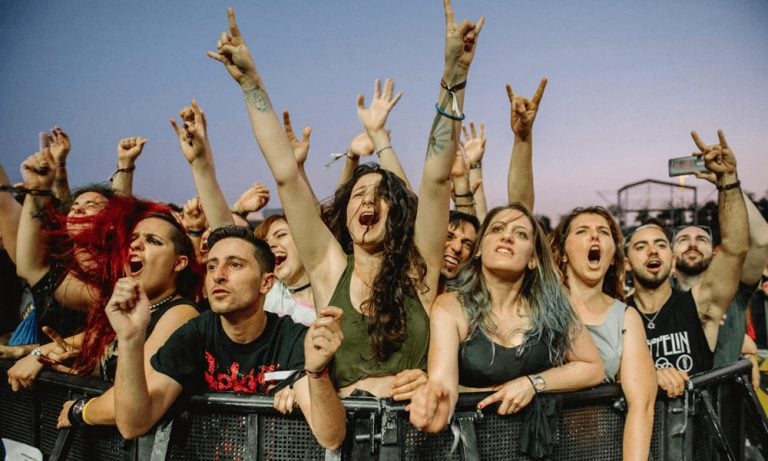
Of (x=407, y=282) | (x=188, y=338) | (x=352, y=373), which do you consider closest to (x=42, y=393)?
(x=188, y=338)

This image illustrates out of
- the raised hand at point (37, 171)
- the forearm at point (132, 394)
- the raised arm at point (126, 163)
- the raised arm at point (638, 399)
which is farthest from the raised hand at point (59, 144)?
the raised arm at point (638, 399)

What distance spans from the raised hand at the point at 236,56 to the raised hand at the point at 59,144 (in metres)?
2.08

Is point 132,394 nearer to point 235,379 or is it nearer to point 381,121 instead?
point 235,379

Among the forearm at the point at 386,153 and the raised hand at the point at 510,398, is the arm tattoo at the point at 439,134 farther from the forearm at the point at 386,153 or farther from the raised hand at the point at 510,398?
the raised hand at the point at 510,398

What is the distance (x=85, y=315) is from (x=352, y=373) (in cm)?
187

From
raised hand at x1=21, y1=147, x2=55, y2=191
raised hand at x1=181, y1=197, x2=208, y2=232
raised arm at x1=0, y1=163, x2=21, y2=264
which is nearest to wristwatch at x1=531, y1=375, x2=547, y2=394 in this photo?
raised hand at x1=21, y1=147, x2=55, y2=191

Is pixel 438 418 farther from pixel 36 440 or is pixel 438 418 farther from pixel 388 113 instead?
pixel 388 113

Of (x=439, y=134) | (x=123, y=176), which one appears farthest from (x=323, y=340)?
(x=123, y=176)

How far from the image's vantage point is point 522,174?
3750mm

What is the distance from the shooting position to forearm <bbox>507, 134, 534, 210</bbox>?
3.75m

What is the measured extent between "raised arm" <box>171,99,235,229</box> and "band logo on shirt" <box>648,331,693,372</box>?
2784 mm

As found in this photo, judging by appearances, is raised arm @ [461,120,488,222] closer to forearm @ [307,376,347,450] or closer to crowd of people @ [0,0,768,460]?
crowd of people @ [0,0,768,460]

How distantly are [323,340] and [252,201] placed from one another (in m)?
3.34

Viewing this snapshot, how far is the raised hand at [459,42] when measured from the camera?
264 centimetres
